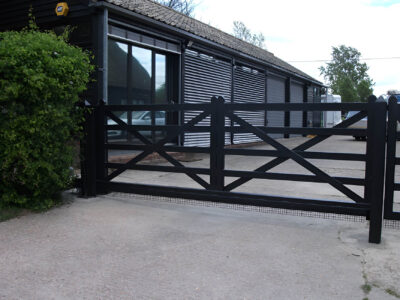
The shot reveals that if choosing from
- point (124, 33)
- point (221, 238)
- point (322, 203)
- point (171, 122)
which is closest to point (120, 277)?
point (221, 238)

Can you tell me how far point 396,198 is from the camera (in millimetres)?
6402

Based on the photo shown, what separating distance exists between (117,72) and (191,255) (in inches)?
255

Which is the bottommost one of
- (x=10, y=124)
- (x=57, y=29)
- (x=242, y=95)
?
(x=10, y=124)

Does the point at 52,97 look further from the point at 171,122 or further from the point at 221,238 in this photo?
the point at 171,122

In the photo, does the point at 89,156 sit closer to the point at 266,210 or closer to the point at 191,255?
the point at 266,210

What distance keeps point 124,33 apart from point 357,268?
7.53m

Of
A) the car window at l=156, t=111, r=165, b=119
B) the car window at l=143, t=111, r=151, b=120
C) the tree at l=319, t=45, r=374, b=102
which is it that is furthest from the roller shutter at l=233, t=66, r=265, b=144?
the tree at l=319, t=45, r=374, b=102

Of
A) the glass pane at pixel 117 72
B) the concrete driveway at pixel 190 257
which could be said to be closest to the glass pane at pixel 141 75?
the glass pane at pixel 117 72

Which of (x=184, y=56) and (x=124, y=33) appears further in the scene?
(x=184, y=56)

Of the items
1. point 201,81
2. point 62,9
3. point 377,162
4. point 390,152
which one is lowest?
point 377,162

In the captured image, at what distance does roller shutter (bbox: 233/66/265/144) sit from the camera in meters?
15.3

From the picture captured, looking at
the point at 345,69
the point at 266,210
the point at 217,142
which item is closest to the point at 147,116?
the point at 217,142

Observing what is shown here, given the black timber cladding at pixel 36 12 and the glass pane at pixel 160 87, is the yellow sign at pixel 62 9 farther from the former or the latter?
the glass pane at pixel 160 87

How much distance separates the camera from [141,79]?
10125 millimetres
